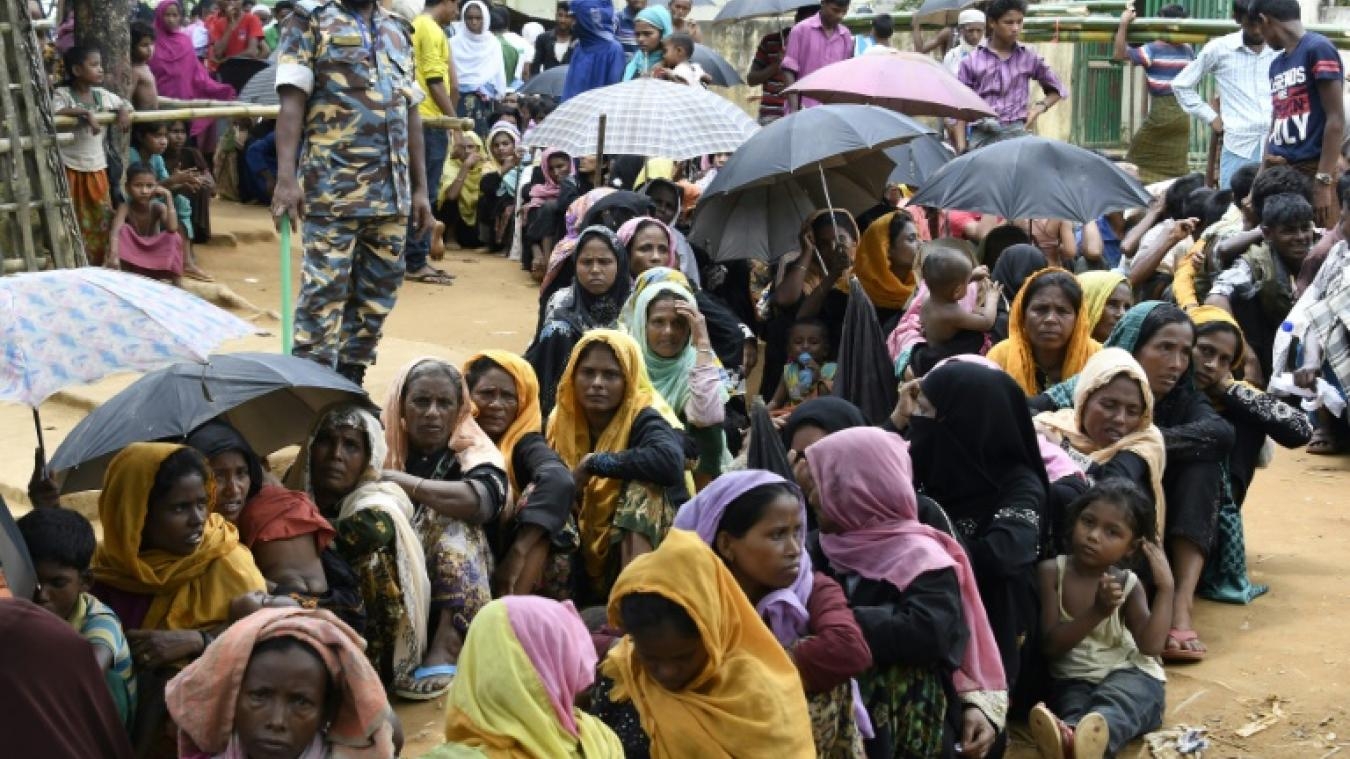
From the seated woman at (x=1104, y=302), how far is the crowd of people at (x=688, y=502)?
1 centimetres

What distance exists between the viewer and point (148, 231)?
11.5 metres

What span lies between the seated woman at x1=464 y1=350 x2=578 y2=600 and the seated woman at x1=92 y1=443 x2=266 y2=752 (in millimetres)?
1173

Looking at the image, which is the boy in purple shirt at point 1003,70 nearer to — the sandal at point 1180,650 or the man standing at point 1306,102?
the man standing at point 1306,102

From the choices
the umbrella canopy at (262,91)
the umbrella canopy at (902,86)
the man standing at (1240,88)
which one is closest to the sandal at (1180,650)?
the umbrella canopy at (902,86)

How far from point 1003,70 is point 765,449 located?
6.89 metres

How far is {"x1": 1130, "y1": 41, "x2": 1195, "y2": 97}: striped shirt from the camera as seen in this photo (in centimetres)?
1480

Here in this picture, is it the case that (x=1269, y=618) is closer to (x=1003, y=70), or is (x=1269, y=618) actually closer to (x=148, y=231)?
(x=1003, y=70)

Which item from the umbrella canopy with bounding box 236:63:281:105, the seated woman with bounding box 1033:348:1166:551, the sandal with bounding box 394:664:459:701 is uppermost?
the umbrella canopy with bounding box 236:63:281:105

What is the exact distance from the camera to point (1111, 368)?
21.1ft

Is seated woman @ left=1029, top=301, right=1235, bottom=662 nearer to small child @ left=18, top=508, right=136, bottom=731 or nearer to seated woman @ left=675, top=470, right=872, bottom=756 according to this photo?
seated woman @ left=675, top=470, right=872, bottom=756

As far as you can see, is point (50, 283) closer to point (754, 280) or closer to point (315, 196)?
point (315, 196)

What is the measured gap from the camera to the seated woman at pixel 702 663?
4.27 meters

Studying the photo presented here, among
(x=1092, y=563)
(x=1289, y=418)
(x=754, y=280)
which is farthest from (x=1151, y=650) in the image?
(x=754, y=280)

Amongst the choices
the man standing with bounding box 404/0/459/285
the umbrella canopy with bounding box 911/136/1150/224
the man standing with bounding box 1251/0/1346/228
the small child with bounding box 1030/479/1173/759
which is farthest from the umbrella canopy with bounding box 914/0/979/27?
the small child with bounding box 1030/479/1173/759
